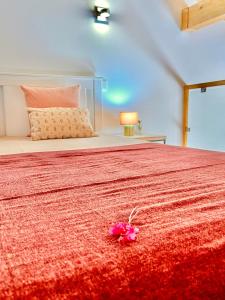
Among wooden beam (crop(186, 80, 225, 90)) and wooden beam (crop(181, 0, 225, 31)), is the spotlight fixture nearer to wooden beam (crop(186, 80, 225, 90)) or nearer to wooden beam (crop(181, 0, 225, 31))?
wooden beam (crop(181, 0, 225, 31))

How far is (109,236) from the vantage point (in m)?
0.49

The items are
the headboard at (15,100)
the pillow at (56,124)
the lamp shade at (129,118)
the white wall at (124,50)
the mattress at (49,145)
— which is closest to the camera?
the mattress at (49,145)

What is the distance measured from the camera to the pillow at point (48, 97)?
2.27 metres

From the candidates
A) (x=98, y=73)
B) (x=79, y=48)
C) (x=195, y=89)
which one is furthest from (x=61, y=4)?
(x=195, y=89)

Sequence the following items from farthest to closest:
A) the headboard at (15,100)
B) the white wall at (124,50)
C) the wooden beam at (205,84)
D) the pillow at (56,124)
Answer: the wooden beam at (205,84), the white wall at (124,50), the headboard at (15,100), the pillow at (56,124)

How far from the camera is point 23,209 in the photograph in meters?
0.62

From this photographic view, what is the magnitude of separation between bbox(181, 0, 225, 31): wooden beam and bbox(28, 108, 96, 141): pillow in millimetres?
1944

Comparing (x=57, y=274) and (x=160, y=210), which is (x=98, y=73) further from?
(x=57, y=274)

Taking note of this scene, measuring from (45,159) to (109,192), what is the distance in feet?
1.95

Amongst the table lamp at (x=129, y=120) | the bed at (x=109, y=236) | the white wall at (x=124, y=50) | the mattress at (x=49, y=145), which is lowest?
the bed at (x=109, y=236)

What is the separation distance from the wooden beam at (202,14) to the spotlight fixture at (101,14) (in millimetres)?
1049

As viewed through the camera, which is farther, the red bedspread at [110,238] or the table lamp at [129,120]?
the table lamp at [129,120]

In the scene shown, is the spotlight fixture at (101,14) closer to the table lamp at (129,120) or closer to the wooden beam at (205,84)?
the table lamp at (129,120)

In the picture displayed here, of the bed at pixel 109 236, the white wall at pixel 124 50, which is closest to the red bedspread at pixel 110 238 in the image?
the bed at pixel 109 236
